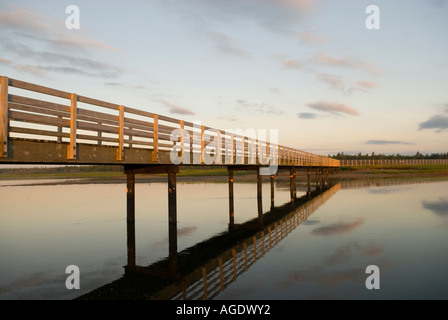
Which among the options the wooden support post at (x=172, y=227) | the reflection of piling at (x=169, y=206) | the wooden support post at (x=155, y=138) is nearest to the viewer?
the wooden support post at (x=172, y=227)

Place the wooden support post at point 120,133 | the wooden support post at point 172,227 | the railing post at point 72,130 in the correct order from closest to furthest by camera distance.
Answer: the railing post at point 72,130 → the wooden support post at point 120,133 → the wooden support post at point 172,227

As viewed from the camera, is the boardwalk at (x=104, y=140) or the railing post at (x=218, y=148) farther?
the railing post at (x=218, y=148)

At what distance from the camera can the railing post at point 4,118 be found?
8195 millimetres

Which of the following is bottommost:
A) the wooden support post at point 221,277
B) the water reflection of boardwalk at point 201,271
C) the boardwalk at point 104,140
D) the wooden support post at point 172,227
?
the water reflection of boardwalk at point 201,271

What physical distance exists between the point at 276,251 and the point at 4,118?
9.37m

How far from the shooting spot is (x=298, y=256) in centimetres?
1202

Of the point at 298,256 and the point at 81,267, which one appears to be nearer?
the point at 81,267

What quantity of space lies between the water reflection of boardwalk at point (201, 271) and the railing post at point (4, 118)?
12.9 ft

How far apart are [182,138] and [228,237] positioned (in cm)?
481

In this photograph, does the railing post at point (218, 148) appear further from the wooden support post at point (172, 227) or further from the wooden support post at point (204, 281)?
the wooden support post at point (204, 281)

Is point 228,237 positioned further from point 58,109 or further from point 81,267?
point 58,109

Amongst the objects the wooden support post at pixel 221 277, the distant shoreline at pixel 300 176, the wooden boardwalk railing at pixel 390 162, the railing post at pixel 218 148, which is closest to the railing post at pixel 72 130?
the wooden support post at pixel 221 277

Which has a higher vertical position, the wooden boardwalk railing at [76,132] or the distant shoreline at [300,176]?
the wooden boardwalk railing at [76,132]
